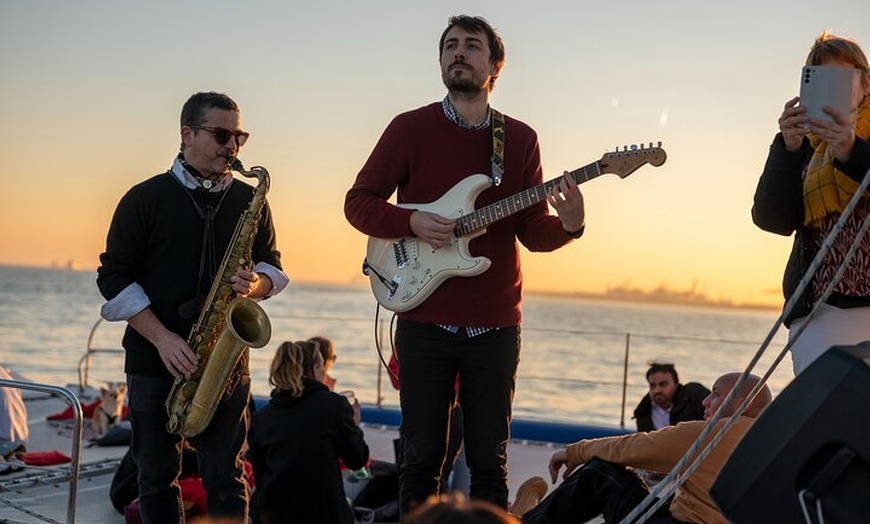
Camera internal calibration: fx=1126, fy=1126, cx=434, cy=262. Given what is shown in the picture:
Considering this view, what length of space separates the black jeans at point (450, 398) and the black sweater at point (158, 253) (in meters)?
0.74

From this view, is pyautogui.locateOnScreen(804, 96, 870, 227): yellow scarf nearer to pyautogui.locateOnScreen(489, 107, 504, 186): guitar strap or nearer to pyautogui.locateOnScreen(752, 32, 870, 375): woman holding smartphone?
pyautogui.locateOnScreen(752, 32, 870, 375): woman holding smartphone

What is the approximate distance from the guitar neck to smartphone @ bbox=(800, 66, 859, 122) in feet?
2.80

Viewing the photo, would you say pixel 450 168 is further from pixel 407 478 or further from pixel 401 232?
pixel 407 478

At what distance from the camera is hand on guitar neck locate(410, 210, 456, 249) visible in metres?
3.68

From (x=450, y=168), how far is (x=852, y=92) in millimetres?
1368

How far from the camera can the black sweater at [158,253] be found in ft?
12.2

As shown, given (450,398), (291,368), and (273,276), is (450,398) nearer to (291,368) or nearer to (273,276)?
(273,276)

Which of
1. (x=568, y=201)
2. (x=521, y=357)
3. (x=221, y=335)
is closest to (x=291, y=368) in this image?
(x=221, y=335)

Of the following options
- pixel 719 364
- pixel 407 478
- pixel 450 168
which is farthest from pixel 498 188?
pixel 719 364

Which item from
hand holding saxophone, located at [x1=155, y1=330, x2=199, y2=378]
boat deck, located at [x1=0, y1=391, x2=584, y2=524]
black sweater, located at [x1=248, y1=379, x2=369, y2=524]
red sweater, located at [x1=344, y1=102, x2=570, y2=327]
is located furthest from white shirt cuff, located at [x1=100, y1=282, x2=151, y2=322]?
black sweater, located at [x1=248, y1=379, x2=369, y2=524]

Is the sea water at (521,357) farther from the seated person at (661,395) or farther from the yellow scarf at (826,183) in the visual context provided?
the yellow scarf at (826,183)

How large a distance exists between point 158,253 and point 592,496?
1.71 metres

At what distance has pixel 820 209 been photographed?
3191mm

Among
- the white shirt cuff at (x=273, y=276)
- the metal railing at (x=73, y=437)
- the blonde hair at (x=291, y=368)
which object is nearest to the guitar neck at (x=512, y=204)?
the white shirt cuff at (x=273, y=276)
